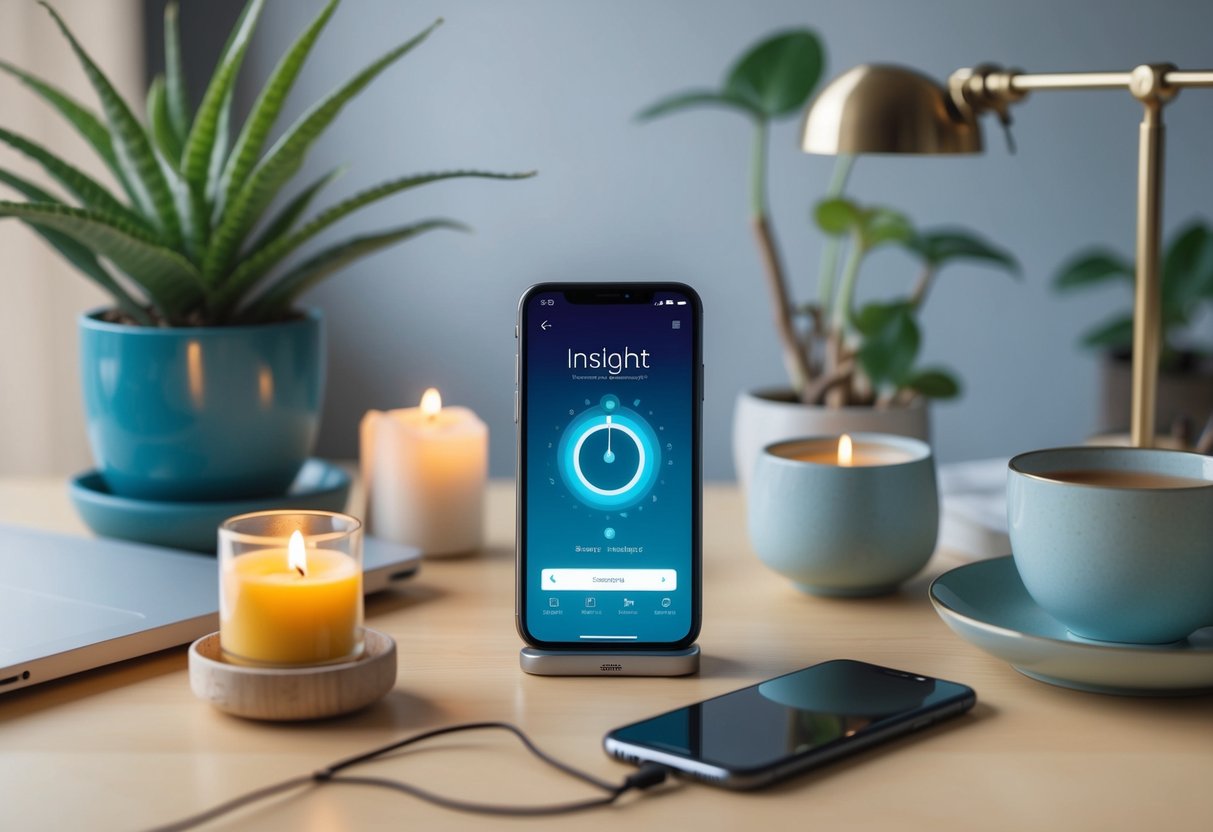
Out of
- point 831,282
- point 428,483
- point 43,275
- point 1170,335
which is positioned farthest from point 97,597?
point 1170,335

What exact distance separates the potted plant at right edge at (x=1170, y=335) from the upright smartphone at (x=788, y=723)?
130 cm

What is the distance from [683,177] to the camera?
235 cm

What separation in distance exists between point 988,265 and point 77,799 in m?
2.06

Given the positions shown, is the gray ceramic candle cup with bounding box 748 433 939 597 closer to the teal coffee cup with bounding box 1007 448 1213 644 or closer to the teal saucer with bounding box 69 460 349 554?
the teal coffee cup with bounding box 1007 448 1213 644

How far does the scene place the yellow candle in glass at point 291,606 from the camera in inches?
26.2

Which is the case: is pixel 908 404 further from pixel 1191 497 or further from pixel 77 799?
pixel 77 799

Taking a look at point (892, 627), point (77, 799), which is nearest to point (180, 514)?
point (77, 799)

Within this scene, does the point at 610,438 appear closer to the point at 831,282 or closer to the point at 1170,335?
the point at 831,282

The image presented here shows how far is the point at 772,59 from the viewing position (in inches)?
51.0

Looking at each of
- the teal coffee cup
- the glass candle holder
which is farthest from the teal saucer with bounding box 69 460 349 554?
the teal coffee cup

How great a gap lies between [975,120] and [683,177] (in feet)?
4.58

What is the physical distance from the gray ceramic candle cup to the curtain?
1.40 m

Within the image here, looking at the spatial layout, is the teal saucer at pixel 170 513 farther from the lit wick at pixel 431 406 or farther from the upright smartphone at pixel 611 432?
the upright smartphone at pixel 611 432

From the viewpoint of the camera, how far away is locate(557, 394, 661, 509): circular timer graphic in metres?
0.76
